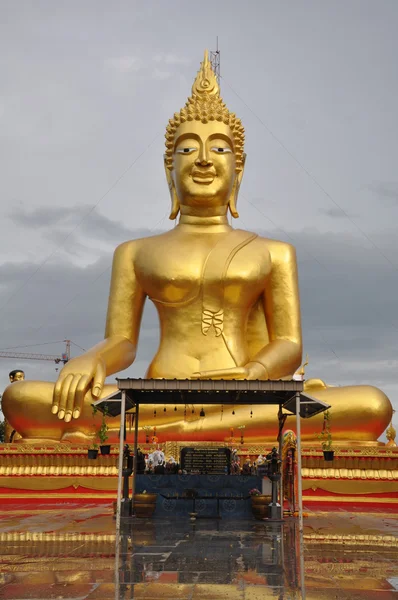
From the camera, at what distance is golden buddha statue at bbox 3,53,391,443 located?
1520 cm

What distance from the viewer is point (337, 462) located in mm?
14445

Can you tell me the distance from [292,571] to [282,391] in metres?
4.10

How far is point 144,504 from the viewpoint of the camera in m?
10.3

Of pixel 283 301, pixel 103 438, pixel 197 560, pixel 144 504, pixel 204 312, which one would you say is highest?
pixel 283 301

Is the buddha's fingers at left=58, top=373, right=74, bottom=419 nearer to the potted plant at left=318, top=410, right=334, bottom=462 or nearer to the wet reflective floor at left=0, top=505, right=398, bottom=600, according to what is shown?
the wet reflective floor at left=0, top=505, right=398, bottom=600

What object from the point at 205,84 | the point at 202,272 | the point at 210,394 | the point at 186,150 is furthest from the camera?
the point at 205,84

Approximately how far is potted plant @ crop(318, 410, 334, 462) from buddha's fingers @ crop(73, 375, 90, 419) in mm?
4666

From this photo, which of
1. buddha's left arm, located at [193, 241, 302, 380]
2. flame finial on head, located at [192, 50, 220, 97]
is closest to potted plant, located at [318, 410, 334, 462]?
buddha's left arm, located at [193, 241, 302, 380]

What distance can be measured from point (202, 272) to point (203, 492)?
6543 mm

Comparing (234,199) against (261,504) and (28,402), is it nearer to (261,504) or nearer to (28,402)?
(28,402)

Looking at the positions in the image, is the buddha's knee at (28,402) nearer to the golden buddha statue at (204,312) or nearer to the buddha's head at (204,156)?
the golden buddha statue at (204,312)

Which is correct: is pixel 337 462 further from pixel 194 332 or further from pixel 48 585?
pixel 48 585

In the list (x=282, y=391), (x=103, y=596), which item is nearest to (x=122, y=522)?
(x=282, y=391)

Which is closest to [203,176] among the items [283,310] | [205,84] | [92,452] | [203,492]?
[205,84]
